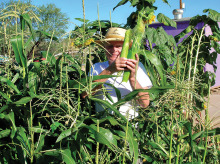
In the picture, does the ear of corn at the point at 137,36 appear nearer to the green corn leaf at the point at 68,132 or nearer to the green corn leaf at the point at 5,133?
the green corn leaf at the point at 68,132

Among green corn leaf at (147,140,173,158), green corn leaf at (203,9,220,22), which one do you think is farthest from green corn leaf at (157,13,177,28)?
green corn leaf at (147,140,173,158)

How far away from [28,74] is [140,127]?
2.35 feet

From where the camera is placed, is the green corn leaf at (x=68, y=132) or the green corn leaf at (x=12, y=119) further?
the green corn leaf at (x=12, y=119)

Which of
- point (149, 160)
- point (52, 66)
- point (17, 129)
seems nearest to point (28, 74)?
point (52, 66)

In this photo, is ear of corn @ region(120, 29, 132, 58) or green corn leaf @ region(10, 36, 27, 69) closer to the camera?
green corn leaf @ region(10, 36, 27, 69)

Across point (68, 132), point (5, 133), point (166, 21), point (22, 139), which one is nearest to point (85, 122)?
point (68, 132)

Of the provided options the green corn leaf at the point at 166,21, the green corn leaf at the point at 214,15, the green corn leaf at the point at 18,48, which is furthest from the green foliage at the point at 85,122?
the green corn leaf at the point at 214,15

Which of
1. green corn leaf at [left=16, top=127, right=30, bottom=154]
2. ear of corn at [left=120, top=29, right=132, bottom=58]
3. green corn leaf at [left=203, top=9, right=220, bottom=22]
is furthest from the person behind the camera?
green corn leaf at [left=203, top=9, right=220, bottom=22]

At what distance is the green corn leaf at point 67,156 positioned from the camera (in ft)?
3.45

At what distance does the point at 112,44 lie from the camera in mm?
1890

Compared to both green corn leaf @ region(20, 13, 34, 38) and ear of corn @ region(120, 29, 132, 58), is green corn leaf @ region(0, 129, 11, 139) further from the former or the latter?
ear of corn @ region(120, 29, 132, 58)

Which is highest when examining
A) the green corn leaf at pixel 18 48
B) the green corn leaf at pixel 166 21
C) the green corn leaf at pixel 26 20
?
the green corn leaf at pixel 166 21

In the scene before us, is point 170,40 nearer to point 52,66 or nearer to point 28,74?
point 52,66

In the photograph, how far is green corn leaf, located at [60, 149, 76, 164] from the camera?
1.05m
